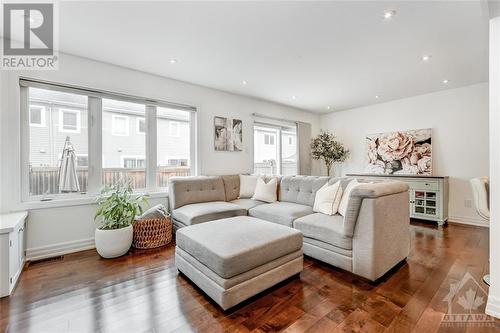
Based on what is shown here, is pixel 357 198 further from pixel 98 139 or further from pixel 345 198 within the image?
pixel 98 139

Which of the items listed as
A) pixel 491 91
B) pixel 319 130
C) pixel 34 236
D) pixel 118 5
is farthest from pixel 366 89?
pixel 34 236

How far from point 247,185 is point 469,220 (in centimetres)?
397

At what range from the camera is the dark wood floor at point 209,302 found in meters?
1.50

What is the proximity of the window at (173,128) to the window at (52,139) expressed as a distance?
1152mm

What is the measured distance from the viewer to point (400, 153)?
183 inches

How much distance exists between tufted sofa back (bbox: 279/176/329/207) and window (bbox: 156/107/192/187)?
5.54ft

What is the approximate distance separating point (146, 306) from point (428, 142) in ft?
17.2

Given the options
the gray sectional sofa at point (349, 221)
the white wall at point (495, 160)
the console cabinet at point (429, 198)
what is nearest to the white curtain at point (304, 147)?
the console cabinet at point (429, 198)

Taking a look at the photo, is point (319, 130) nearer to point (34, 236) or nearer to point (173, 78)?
point (173, 78)

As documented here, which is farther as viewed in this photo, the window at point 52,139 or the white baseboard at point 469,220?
the white baseboard at point 469,220

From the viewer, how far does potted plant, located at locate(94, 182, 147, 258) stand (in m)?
2.57

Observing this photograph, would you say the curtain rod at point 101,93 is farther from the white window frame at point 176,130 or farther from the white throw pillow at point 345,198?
the white throw pillow at point 345,198

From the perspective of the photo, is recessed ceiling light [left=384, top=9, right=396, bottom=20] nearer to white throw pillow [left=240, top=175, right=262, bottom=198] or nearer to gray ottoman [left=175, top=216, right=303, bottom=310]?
gray ottoman [left=175, top=216, right=303, bottom=310]

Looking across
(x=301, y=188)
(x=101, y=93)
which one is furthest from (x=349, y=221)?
(x=101, y=93)
